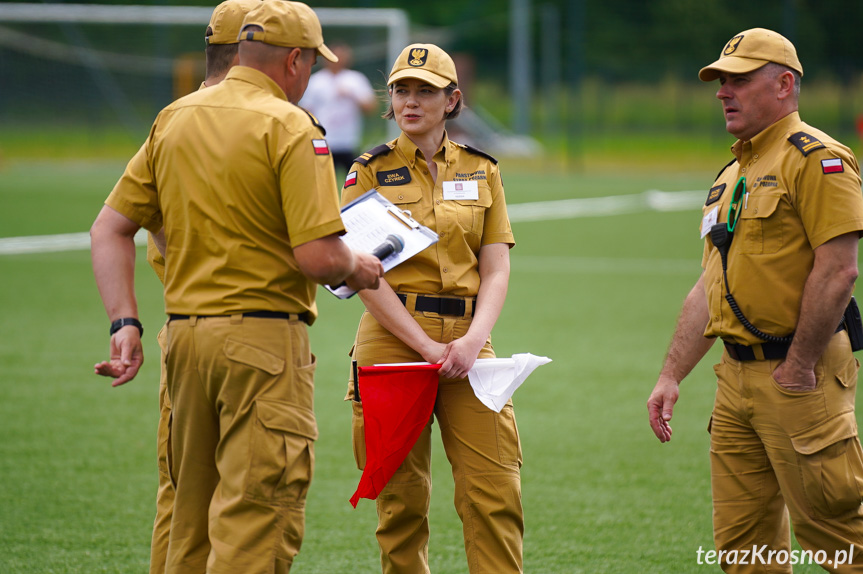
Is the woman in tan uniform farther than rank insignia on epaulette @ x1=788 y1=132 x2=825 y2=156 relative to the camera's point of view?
Yes

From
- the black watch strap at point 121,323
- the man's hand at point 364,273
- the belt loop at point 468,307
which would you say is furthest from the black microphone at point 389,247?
the black watch strap at point 121,323

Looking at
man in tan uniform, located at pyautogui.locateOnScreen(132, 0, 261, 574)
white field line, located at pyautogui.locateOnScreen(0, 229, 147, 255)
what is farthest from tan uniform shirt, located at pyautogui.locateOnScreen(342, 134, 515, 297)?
white field line, located at pyautogui.locateOnScreen(0, 229, 147, 255)

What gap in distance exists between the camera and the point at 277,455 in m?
2.99

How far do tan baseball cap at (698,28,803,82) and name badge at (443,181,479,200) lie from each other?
968 mm

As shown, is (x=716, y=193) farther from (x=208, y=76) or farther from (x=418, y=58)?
(x=208, y=76)

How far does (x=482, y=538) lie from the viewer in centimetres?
369

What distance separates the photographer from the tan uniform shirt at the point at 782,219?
3354mm

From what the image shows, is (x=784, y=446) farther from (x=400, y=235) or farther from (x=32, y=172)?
(x=32, y=172)

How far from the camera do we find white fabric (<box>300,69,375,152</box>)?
1653cm

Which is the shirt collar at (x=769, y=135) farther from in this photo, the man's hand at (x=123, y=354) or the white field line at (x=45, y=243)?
the white field line at (x=45, y=243)

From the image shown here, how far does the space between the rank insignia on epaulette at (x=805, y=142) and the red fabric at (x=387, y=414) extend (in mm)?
1456

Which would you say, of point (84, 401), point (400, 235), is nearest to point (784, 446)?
point (400, 235)

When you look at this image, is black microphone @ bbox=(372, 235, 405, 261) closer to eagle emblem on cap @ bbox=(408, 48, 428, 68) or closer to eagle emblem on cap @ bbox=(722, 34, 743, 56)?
eagle emblem on cap @ bbox=(408, 48, 428, 68)

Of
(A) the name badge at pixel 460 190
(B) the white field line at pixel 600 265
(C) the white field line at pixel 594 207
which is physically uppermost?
(A) the name badge at pixel 460 190
